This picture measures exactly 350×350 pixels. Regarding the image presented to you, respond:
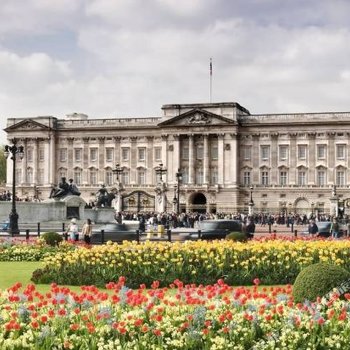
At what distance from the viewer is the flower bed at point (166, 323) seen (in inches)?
334

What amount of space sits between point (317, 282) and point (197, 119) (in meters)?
74.9

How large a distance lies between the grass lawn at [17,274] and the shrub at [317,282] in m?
6.64

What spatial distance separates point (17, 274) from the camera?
64.1 feet

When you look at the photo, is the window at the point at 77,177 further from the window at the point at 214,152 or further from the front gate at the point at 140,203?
the window at the point at 214,152

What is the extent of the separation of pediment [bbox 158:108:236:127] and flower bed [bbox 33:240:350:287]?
217 feet

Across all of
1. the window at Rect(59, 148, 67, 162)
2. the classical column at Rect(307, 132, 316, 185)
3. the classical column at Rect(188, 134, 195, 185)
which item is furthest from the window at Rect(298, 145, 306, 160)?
the window at Rect(59, 148, 67, 162)

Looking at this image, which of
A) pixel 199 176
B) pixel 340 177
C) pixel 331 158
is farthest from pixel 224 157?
pixel 340 177

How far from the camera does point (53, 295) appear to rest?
1019 cm

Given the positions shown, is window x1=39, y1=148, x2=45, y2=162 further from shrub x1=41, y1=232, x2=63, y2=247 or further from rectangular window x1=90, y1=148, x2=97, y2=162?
shrub x1=41, y1=232, x2=63, y2=247

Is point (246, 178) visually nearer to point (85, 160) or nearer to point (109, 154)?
point (109, 154)

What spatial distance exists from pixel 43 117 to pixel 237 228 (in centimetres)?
6096

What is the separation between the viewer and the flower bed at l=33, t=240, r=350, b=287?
17219 millimetres

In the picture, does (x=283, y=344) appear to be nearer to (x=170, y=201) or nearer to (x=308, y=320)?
(x=308, y=320)

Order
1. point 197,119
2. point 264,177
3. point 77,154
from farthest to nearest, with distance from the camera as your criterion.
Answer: point 77,154, point 197,119, point 264,177
